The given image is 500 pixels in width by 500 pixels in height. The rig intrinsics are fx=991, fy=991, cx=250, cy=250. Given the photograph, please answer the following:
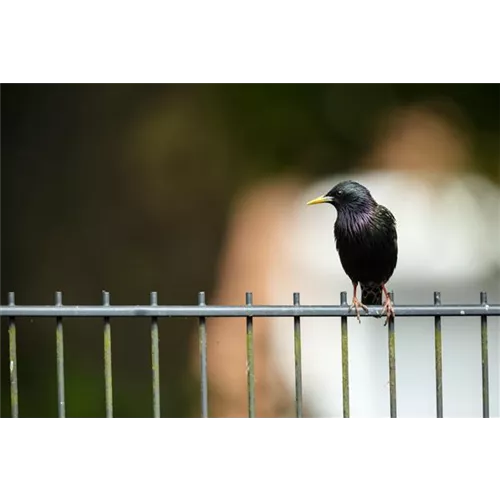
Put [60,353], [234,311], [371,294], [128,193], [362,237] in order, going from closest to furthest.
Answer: [234,311] → [60,353] → [362,237] → [371,294] → [128,193]

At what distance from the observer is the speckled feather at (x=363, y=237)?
426 cm

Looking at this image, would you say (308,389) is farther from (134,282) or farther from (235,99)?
(235,99)

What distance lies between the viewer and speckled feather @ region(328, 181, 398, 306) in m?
4.26

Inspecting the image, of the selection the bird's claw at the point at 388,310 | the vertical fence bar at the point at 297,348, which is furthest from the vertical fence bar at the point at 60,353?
the bird's claw at the point at 388,310

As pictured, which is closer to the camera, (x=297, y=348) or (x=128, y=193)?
(x=297, y=348)


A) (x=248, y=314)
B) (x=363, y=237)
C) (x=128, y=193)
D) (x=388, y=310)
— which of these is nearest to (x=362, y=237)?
(x=363, y=237)

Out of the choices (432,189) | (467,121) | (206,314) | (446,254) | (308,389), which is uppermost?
(467,121)

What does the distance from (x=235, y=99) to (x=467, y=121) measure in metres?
1.53

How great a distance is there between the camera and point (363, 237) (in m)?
4.27

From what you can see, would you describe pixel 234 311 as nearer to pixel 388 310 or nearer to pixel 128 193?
pixel 388 310

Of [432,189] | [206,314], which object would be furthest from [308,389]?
[206,314]

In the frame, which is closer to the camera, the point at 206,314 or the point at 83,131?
the point at 206,314

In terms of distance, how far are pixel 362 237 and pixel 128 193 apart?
2687mm

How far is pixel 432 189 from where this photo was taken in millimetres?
6473
